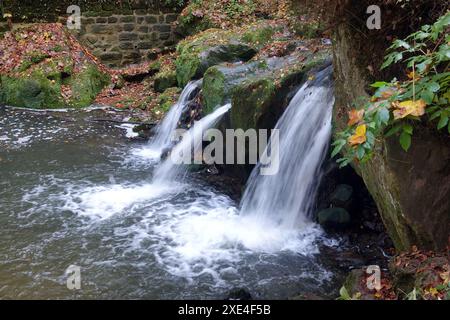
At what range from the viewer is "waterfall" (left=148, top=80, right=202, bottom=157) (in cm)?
870

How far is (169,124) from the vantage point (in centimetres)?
910

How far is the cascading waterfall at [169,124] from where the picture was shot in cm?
866

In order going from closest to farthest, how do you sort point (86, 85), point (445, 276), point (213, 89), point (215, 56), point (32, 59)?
1. point (445, 276)
2. point (213, 89)
3. point (215, 56)
4. point (32, 59)
5. point (86, 85)

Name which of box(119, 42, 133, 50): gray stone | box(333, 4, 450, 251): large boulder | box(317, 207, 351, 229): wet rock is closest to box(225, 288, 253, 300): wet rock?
box(333, 4, 450, 251): large boulder

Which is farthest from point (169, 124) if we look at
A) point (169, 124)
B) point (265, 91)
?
point (265, 91)

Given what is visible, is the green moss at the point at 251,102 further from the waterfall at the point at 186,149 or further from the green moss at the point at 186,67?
the green moss at the point at 186,67

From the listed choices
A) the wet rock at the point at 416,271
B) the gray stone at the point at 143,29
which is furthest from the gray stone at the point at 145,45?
the wet rock at the point at 416,271

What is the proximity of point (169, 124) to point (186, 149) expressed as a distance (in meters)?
1.48

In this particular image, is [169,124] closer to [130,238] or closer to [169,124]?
[169,124]

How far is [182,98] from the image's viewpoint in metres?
9.34

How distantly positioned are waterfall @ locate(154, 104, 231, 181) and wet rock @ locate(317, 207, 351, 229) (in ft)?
8.61
